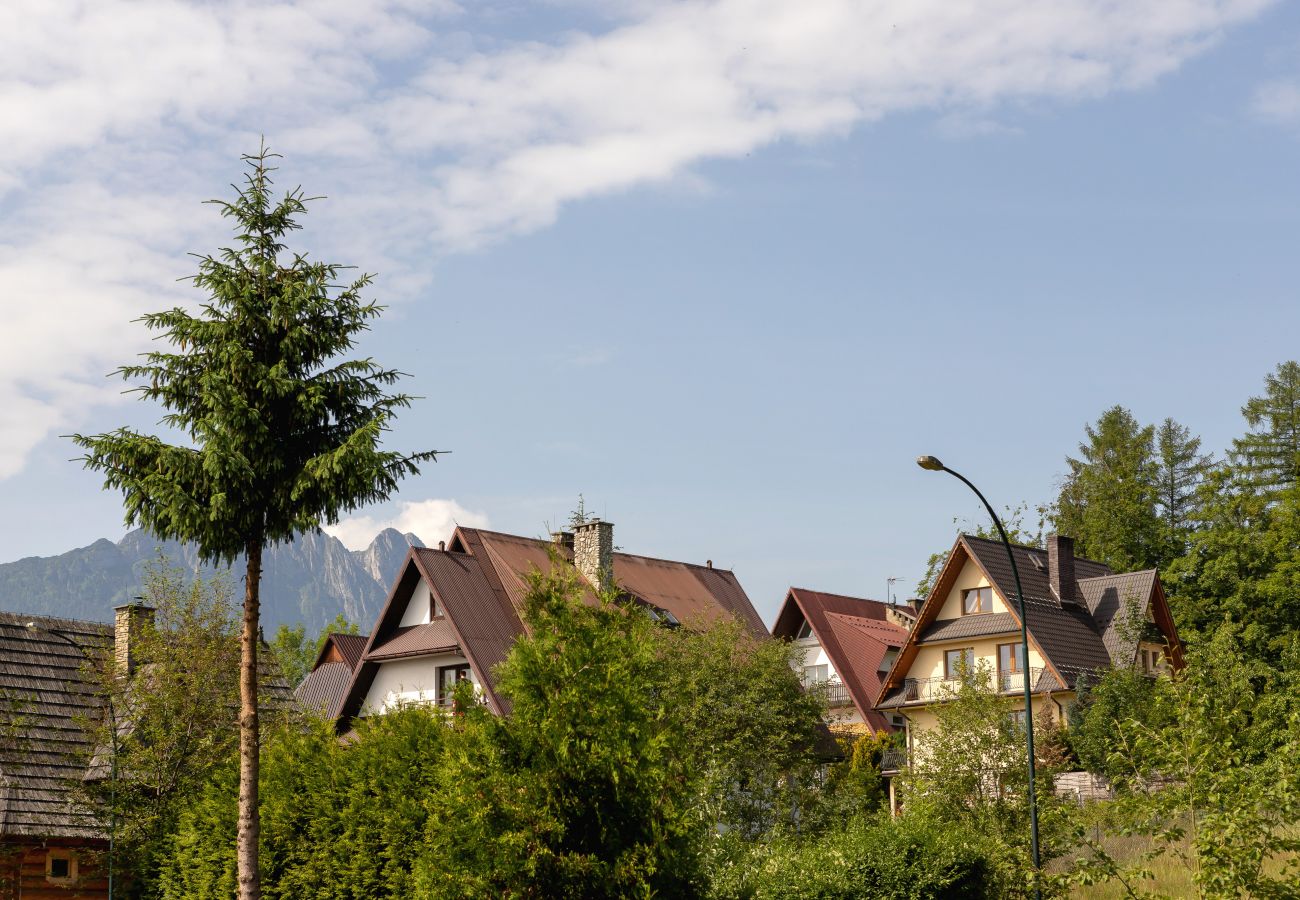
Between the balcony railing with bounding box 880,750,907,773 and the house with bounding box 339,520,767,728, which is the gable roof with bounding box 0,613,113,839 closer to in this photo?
the house with bounding box 339,520,767,728

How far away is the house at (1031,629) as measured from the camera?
5109 cm

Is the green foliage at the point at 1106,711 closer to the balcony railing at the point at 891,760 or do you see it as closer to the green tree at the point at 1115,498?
the balcony railing at the point at 891,760

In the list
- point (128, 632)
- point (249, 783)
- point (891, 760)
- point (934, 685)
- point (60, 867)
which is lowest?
point (60, 867)

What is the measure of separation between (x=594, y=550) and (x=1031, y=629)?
578 inches

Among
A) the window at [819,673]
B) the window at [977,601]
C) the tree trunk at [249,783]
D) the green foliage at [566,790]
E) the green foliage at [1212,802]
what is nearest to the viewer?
the green foliage at [1212,802]

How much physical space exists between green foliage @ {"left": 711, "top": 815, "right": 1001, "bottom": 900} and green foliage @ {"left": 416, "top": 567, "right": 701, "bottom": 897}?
240 inches

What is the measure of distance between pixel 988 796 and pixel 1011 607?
1928cm

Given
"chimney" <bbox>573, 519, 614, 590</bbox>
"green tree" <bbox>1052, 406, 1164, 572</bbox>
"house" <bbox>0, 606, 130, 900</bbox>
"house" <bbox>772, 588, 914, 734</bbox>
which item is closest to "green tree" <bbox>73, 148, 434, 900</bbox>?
"house" <bbox>0, 606, 130, 900</bbox>

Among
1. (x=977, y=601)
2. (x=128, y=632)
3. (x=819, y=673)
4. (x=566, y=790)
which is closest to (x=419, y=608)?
(x=128, y=632)

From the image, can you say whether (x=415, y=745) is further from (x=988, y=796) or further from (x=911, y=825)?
(x=988, y=796)

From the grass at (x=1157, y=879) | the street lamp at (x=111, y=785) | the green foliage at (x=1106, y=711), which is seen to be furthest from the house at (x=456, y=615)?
the grass at (x=1157, y=879)

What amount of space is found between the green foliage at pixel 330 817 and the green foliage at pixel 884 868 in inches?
260

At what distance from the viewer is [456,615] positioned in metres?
45.8

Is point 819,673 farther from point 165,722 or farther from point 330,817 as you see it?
point 330,817
